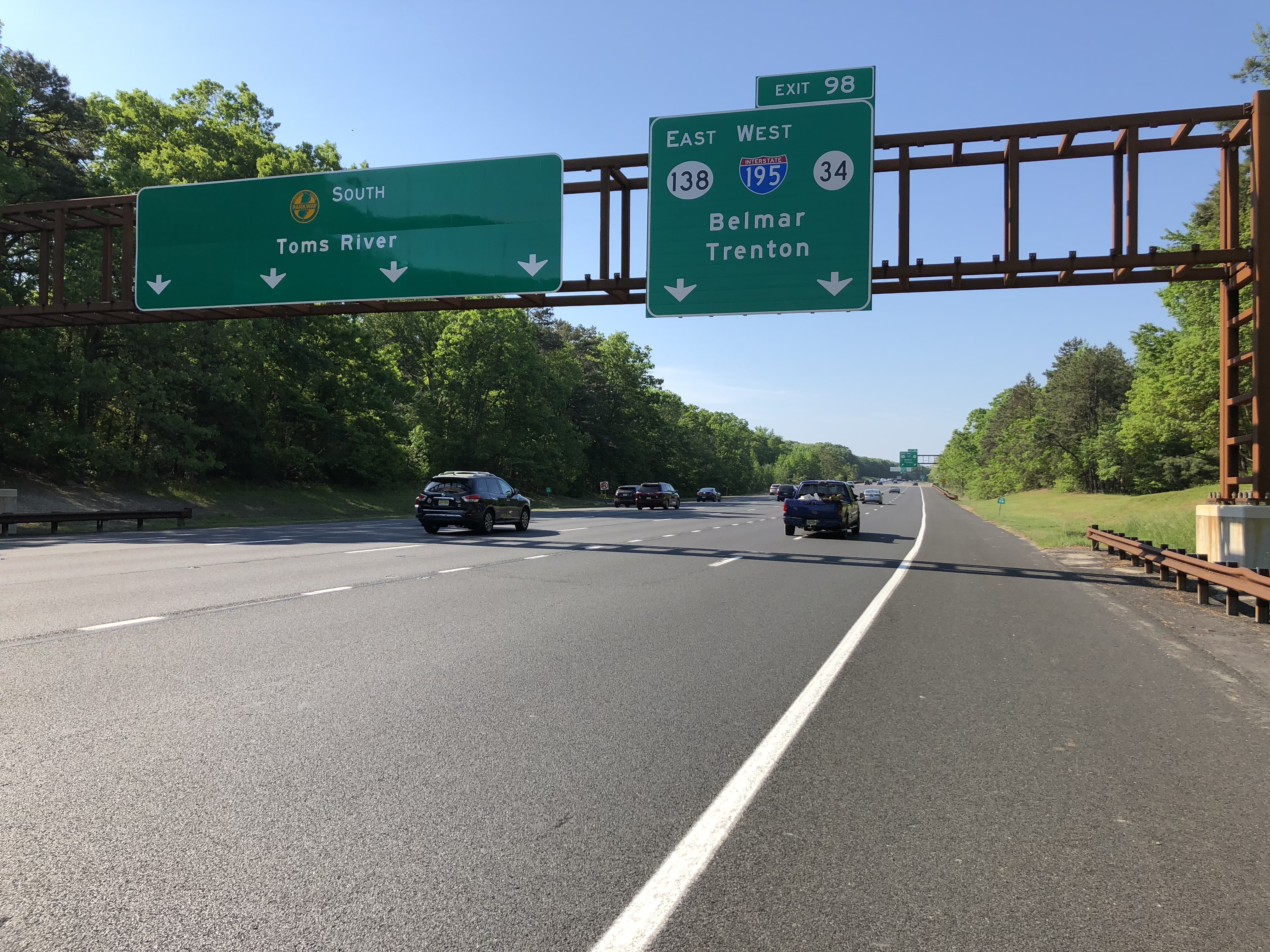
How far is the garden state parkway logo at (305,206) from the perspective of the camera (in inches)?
838

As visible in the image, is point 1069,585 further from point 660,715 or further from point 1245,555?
point 660,715

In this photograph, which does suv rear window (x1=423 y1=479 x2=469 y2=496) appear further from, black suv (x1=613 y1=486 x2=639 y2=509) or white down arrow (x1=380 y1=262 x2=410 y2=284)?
black suv (x1=613 y1=486 x2=639 y2=509)

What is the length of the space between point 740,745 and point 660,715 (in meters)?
0.84

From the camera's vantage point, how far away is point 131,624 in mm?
9359

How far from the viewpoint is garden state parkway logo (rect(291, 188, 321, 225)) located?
2128 cm

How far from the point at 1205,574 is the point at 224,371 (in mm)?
40481

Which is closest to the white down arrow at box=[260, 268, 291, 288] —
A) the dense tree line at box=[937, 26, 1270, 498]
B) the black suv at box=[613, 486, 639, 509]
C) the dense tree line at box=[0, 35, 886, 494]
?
the dense tree line at box=[0, 35, 886, 494]

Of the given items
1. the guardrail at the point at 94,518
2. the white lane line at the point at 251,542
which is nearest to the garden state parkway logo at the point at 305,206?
the white lane line at the point at 251,542

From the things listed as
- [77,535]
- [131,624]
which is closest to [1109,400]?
[77,535]

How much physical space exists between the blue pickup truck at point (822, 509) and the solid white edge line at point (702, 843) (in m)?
21.1

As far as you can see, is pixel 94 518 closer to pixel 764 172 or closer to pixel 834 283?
pixel 764 172

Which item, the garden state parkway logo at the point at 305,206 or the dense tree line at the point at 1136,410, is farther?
the dense tree line at the point at 1136,410

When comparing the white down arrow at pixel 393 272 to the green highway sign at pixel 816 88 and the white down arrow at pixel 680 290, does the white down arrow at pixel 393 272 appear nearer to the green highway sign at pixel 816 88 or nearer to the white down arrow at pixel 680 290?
the white down arrow at pixel 680 290

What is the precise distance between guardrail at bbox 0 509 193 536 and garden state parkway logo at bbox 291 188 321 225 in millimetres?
11705
